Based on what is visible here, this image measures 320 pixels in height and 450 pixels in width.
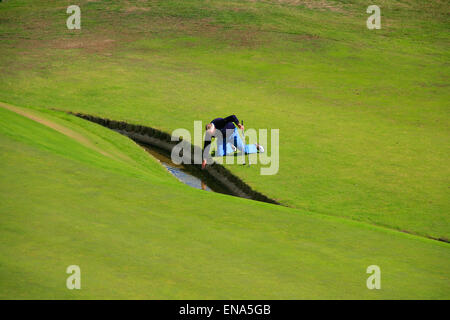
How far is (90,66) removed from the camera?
30.1 meters

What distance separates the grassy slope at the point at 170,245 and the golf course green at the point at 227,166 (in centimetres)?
4

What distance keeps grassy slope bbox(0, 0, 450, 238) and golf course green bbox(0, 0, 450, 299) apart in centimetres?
11

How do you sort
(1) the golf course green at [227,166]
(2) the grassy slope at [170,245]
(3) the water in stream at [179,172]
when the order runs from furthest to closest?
(3) the water in stream at [179,172], (1) the golf course green at [227,166], (2) the grassy slope at [170,245]

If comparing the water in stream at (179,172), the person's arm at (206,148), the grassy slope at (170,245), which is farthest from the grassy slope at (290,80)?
the grassy slope at (170,245)

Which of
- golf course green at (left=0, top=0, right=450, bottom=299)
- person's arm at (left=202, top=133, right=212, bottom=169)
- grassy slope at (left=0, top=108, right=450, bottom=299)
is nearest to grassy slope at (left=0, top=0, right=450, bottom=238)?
golf course green at (left=0, top=0, right=450, bottom=299)

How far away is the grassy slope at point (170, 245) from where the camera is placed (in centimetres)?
688

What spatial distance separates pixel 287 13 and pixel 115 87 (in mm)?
21006

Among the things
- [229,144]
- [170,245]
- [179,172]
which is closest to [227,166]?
[229,144]

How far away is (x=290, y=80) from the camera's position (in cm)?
2856

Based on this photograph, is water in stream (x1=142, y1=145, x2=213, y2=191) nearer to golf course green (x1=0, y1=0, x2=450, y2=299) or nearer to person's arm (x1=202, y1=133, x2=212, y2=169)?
person's arm (x1=202, y1=133, x2=212, y2=169)

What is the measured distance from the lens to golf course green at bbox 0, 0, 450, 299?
7.43 m

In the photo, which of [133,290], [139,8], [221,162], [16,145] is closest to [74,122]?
[221,162]

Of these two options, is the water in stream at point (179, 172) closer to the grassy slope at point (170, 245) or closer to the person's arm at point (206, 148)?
the person's arm at point (206, 148)

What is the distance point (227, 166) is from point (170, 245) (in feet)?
28.4
